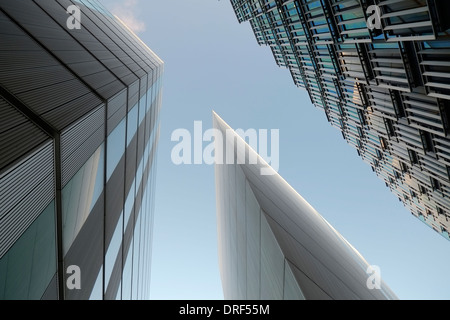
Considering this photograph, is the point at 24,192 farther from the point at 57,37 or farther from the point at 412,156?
the point at 412,156

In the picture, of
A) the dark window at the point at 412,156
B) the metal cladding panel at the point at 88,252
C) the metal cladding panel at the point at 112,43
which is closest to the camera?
the metal cladding panel at the point at 88,252

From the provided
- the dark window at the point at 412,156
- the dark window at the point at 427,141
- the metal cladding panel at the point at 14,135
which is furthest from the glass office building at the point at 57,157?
the dark window at the point at 412,156

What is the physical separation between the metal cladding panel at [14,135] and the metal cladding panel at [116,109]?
4.74 metres

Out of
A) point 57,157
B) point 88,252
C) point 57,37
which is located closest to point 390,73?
point 57,37

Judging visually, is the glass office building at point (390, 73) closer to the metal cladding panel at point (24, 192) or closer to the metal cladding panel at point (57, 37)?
the metal cladding panel at point (57, 37)

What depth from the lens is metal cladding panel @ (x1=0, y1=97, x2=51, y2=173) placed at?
16.4 feet

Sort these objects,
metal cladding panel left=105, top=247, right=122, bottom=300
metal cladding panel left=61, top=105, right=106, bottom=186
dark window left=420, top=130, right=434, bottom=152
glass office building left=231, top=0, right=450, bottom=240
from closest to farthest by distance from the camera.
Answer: metal cladding panel left=61, top=105, right=106, bottom=186, metal cladding panel left=105, top=247, right=122, bottom=300, glass office building left=231, top=0, right=450, bottom=240, dark window left=420, top=130, right=434, bottom=152

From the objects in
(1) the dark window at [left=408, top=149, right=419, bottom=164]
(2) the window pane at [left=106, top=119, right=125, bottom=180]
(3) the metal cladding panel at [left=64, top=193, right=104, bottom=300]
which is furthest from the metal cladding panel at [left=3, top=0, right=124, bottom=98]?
(1) the dark window at [left=408, top=149, right=419, bottom=164]

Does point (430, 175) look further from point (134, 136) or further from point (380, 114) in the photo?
point (134, 136)

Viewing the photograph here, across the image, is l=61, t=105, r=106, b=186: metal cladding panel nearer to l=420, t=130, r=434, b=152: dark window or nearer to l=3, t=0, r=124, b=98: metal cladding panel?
l=3, t=0, r=124, b=98: metal cladding panel

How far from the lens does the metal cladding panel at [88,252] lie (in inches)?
321

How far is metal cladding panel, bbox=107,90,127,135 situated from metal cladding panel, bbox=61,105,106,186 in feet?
2.93

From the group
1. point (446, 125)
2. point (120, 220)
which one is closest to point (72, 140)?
point (120, 220)

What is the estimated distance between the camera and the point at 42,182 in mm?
6102
